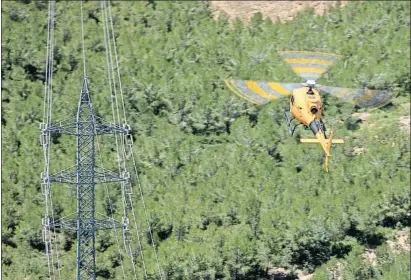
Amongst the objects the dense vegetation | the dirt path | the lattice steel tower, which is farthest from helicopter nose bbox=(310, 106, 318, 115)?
the dirt path

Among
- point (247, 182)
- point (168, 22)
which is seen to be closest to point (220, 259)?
point (247, 182)

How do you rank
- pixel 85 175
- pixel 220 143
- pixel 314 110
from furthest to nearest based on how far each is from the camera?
pixel 220 143 → pixel 85 175 → pixel 314 110

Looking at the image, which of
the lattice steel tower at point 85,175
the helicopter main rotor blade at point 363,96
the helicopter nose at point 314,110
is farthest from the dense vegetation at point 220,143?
the helicopter nose at point 314,110

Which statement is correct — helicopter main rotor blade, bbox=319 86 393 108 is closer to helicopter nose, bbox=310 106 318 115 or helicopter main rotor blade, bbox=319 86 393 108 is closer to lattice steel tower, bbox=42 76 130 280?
lattice steel tower, bbox=42 76 130 280

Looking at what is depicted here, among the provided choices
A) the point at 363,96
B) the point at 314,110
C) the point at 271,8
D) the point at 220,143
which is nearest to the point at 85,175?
the point at 314,110

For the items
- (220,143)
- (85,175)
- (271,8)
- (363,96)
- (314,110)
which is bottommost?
(220,143)

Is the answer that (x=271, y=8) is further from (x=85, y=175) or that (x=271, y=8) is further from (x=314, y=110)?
(x=85, y=175)

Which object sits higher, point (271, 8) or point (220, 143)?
point (271, 8)
